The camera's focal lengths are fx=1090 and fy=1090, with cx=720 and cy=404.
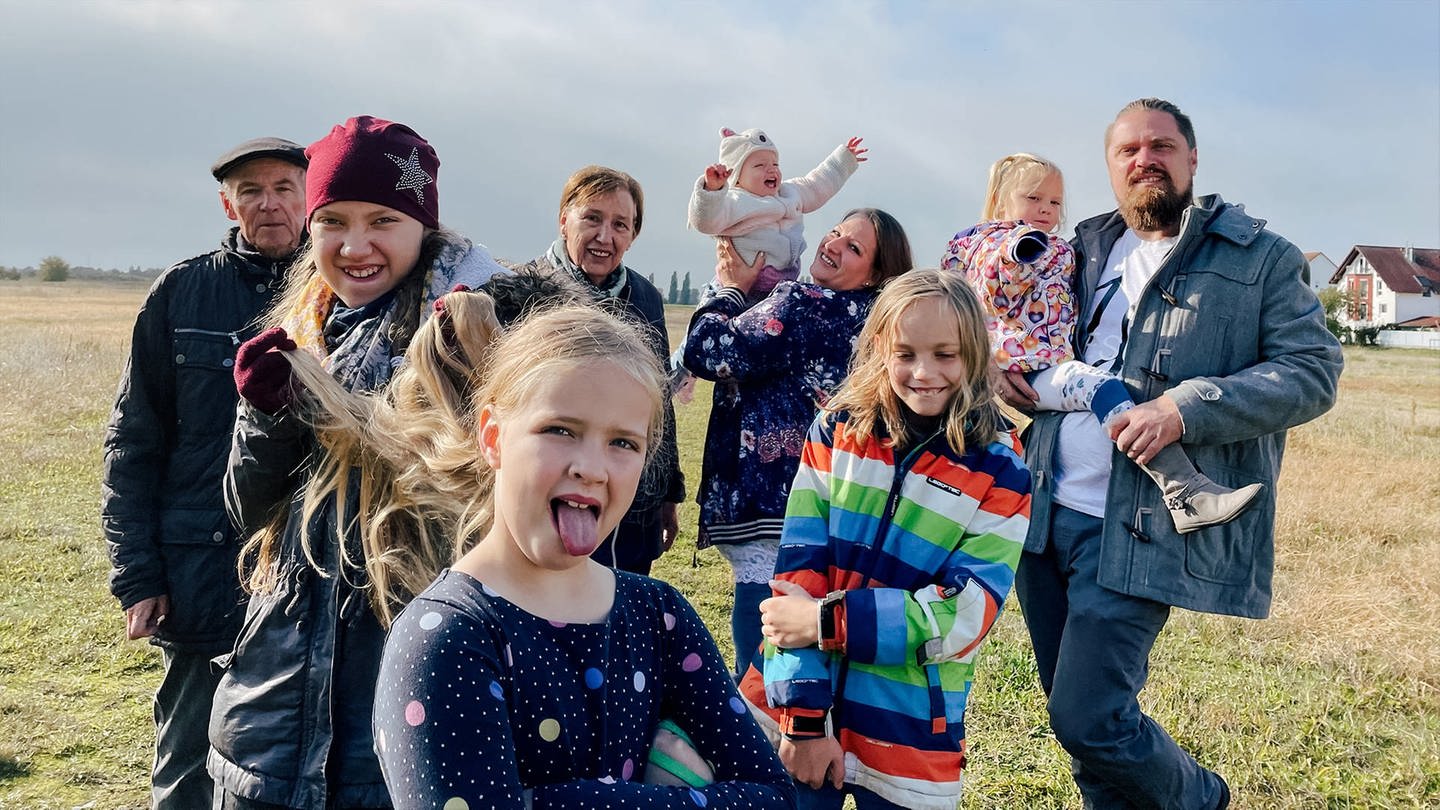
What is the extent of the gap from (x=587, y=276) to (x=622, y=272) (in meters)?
0.23

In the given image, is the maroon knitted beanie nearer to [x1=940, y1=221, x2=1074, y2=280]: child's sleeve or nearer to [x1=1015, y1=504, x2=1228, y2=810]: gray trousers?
[x1=940, y1=221, x2=1074, y2=280]: child's sleeve

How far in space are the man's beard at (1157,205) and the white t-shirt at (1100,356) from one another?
7 cm

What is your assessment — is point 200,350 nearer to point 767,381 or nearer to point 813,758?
point 767,381

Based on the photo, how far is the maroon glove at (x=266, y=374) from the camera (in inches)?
82.4

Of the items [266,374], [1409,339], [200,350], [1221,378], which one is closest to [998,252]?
[1221,378]

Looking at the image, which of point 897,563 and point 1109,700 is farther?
point 1109,700

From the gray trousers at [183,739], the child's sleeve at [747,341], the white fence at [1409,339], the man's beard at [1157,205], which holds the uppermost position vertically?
the man's beard at [1157,205]

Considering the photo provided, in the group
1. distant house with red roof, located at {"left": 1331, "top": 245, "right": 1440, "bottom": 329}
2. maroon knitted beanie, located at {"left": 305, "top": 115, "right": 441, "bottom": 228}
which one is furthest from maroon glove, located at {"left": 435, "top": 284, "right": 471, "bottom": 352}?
distant house with red roof, located at {"left": 1331, "top": 245, "right": 1440, "bottom": 329}

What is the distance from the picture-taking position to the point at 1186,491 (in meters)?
3.46

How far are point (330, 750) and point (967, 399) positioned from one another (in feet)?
5.91

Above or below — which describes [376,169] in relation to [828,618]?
above

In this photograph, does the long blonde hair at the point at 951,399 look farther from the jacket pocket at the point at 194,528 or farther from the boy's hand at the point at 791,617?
the jacket pocket at the point at 194,528

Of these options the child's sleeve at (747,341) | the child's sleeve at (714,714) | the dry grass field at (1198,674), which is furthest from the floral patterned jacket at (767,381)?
the child's sleeve at (714,714)

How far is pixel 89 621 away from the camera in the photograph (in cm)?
622
